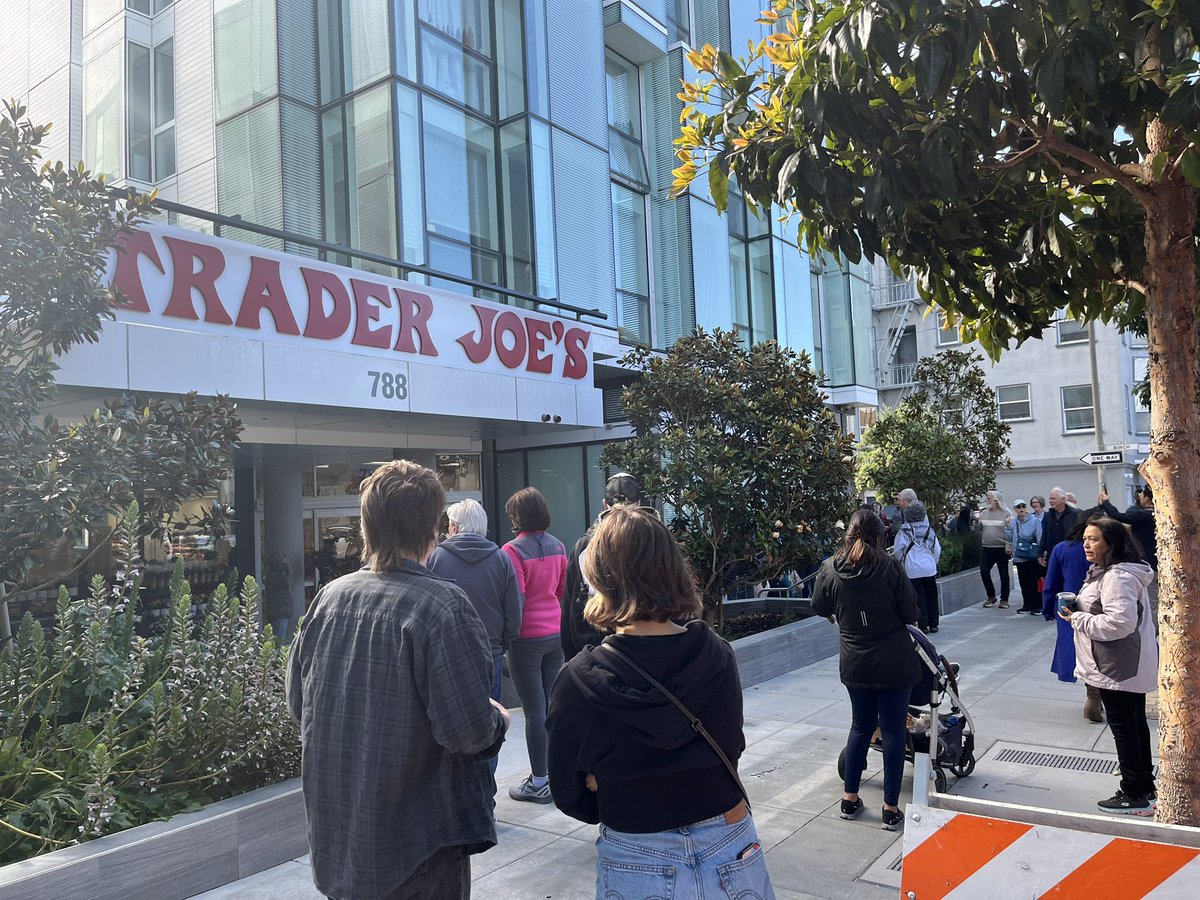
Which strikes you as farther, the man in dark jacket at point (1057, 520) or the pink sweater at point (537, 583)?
the man in dark jacket at point (1057, 520)

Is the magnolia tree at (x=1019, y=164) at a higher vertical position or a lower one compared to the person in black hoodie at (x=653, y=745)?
higher

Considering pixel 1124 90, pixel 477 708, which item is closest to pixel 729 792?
pixel 477 708

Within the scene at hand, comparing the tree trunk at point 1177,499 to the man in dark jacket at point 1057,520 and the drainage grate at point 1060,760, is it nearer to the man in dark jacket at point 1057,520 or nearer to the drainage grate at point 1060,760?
the drainage grate at point 1060,760

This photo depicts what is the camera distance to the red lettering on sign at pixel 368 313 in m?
10.2

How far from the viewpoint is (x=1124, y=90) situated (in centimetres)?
375

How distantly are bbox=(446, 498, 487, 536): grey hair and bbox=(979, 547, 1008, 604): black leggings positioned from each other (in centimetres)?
1132

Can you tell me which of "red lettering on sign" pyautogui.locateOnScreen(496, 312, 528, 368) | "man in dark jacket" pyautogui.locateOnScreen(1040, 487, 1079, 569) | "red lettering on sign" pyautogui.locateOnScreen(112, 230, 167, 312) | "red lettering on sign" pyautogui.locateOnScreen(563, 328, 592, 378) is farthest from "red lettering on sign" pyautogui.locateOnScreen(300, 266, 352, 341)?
"man in dark jacket" pyautogui.locateOnScreen(1040, 487, 1079, 569)

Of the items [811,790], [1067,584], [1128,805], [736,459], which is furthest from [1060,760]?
[736,459]

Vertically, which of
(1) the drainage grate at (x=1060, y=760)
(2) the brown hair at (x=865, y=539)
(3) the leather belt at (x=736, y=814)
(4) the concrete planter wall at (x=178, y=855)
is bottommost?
(1) the drainage grate at (x=1060, y=760)

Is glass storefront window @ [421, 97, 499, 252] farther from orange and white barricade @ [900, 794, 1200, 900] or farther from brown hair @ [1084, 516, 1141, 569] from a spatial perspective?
orange and white barricade @ [900, 794, 1200, 900]

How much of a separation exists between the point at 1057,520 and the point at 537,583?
9.22 m

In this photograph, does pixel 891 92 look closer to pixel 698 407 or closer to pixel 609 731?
pixel 609 731

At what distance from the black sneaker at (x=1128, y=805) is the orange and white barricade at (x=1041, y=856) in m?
2.75

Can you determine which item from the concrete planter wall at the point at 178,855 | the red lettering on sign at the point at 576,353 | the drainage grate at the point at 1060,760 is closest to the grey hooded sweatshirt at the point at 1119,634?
the drainage grate at the point at 1060,760
